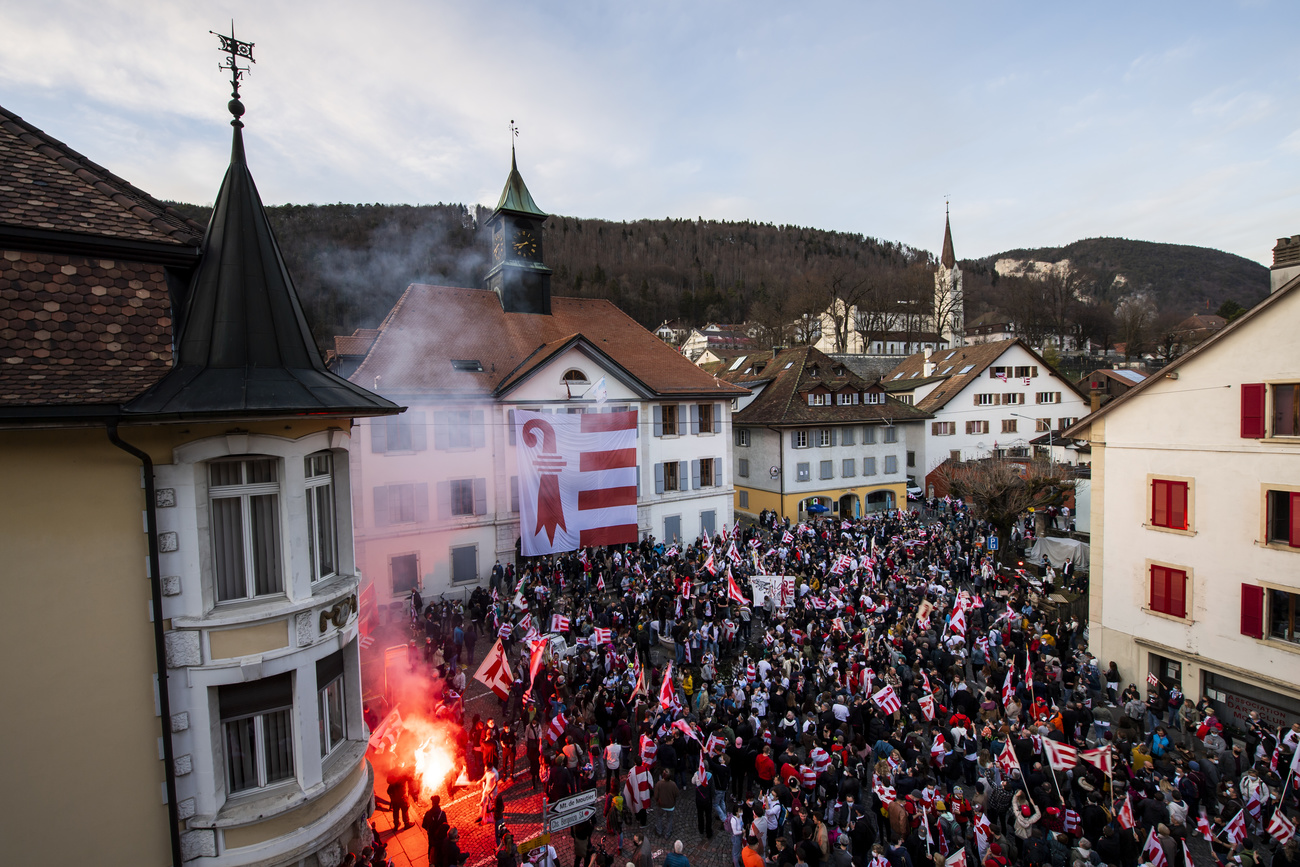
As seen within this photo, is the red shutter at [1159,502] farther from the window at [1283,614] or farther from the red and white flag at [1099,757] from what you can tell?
the red and white flag at [1099,757]

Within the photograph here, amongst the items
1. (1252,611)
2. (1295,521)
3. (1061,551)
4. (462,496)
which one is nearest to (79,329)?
(462,496)

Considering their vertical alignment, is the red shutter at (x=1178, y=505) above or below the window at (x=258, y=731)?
above

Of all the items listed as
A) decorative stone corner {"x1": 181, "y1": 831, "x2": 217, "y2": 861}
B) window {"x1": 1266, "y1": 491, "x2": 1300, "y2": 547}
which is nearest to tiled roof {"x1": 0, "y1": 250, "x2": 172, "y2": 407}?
decorative stone corner {"x1": 181, "y1": 831, "x2": 217, "y2": 861}

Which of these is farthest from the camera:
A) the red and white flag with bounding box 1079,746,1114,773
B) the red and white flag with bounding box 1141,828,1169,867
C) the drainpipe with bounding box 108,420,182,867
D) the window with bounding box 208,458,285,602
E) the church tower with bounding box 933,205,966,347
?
the church tower with bounding box 933,205,966,347

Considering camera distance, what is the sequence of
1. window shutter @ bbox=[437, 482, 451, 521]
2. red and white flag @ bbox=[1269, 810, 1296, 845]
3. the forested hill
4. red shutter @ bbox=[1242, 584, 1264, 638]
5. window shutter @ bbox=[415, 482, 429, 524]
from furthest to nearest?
1. the forested hill
2. window shutter @ bbox=[437, 482, 451, 521]
3. window shutter @ bbox=[415, 482, 429, 524]
4. red shutter @ bbox=[1242, 584, 1264, 638]
5. red and white flag @ bbox=[1269, 810, 1296, 845]

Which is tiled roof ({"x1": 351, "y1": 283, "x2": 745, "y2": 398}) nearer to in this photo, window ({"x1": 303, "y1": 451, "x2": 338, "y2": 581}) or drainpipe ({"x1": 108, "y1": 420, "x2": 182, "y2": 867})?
window ({"x1": 303, "y1": 451, "x2": 338, "y2": 581})

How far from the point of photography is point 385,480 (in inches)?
997

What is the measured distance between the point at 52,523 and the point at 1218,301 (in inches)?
6194

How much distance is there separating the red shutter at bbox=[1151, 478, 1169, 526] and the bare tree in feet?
31.6

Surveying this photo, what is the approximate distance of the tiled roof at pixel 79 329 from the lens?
742cm

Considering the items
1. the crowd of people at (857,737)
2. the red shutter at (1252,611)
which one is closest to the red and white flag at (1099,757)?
the crowd of people at (857,737)

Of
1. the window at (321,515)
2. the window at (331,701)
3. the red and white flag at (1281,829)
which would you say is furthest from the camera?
the red and white flag at (1281,829)

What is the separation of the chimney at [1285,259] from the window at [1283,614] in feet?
26.4

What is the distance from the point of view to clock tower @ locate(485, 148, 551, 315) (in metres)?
33.4
